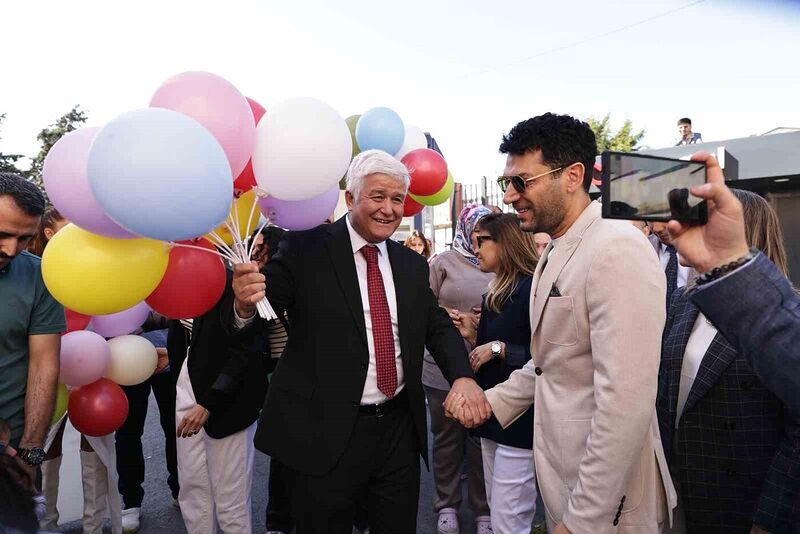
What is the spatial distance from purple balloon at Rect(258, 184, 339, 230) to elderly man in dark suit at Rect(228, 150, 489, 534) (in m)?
0.12

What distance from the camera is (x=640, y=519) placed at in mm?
1617

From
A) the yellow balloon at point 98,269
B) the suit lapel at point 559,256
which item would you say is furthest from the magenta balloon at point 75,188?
the suit lapel at point 559,256

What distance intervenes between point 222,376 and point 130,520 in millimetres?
1771

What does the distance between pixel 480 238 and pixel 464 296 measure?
699 mm

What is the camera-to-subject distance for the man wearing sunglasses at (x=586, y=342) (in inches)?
58.3

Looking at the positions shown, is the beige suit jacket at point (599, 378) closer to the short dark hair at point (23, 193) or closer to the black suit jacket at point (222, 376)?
the black suit jacket at point (222, 376)

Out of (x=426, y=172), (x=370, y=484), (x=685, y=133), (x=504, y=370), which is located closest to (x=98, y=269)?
(x=370, y=484)

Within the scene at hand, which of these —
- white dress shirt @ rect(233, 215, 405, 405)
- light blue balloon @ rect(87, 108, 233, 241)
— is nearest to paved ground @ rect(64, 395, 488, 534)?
white dress shirt @ rect(233, 215, 405, 405)

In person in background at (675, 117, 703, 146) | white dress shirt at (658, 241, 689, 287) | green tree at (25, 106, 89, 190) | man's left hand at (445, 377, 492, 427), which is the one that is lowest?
man's left hand at (445, 377, 492, 427)

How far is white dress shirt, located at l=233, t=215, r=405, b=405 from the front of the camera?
7.48 feet

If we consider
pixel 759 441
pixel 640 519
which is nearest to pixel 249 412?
pixel 640 519

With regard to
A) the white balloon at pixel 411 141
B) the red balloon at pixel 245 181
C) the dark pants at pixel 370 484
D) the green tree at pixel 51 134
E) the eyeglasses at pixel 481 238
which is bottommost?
the dark pants at pixel 370 484

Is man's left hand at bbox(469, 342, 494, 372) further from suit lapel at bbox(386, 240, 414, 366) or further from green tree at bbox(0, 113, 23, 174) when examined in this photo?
green tree at bbox(0, 113, 23, 174)

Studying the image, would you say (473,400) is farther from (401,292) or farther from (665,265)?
(665,265)
